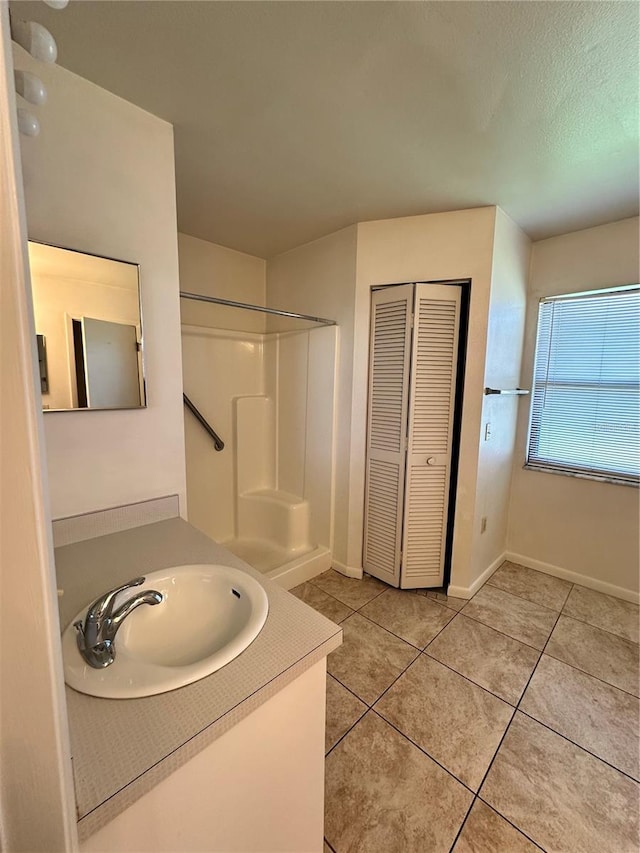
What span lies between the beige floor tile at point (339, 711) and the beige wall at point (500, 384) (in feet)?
3.77

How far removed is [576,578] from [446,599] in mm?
990

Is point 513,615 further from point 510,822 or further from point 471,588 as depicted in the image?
point 510,822

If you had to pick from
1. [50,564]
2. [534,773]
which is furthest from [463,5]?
[534,773]

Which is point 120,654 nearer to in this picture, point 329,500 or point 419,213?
point 329,500

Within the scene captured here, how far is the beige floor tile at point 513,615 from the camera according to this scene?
1848 millimetres

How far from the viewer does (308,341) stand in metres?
2.45

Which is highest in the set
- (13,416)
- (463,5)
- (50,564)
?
(463,5)

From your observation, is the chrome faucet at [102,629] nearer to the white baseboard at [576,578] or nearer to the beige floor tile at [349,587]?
the beige floor tile at [349,587]

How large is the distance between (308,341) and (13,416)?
225 centimetres

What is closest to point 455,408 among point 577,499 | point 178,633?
point 577,499

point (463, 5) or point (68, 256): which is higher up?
point (463, 5)

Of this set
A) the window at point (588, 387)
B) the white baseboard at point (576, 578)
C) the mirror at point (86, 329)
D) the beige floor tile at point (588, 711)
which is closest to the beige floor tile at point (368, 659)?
the beige floor tile at point (588, 711)

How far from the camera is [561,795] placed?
1.13 m

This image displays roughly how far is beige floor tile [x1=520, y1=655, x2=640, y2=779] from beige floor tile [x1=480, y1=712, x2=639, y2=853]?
0.20 ft
